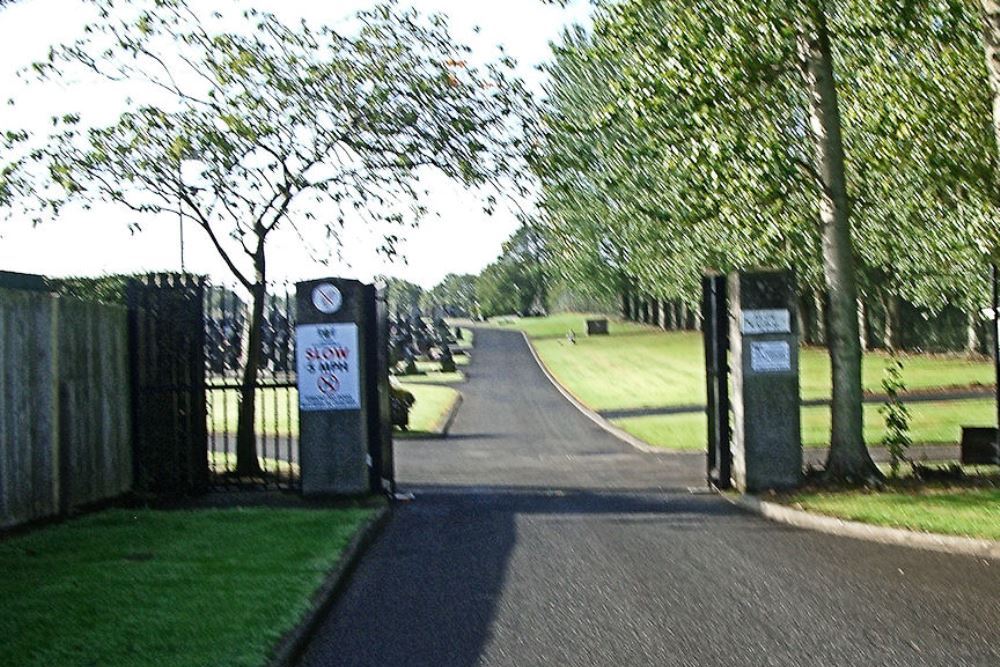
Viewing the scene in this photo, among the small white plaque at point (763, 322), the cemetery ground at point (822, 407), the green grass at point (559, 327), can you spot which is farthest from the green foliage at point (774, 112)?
the green grass at point (559, 327)

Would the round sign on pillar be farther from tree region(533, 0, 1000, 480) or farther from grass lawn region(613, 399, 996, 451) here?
grass lawn region(613, 399, 996, 451)

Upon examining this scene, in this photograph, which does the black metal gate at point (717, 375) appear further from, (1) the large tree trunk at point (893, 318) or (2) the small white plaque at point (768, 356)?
(1) the large tree trunk at point (893, 318)

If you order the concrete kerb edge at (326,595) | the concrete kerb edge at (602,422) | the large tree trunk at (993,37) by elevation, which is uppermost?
the large tree trunk at (993,37)

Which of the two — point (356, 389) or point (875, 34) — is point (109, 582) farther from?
point (875, 34)

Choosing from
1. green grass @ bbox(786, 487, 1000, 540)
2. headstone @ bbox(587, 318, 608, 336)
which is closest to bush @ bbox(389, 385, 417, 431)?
green grass @ bbox(786, 487, 1000, 540)

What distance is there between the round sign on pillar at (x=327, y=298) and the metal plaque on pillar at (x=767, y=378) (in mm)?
4846

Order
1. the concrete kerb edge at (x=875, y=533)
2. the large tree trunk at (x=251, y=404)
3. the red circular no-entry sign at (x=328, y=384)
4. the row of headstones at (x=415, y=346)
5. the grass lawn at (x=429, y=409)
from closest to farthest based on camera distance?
the concrete kerb edge at (x=875, y=533)
the red circular no-entry sign at (x=328, y=384)
the large tree trunk at (x=251, y=404)
the grass lawn at (x=429, y=409)
the row of headstones at (x=415, y=346)

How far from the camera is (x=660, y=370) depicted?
55.7 m

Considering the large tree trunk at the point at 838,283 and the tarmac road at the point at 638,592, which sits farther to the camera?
the large tree trunk at the point at 838,283

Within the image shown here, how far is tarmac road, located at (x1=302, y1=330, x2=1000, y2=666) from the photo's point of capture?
7.39m

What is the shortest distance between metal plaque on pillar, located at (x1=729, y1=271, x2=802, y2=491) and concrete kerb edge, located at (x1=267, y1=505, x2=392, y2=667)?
4.81 metres

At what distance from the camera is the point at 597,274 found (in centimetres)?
5962

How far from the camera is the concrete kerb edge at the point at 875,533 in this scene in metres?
10.7

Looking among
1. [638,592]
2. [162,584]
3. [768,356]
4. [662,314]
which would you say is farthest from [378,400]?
[662,314]
